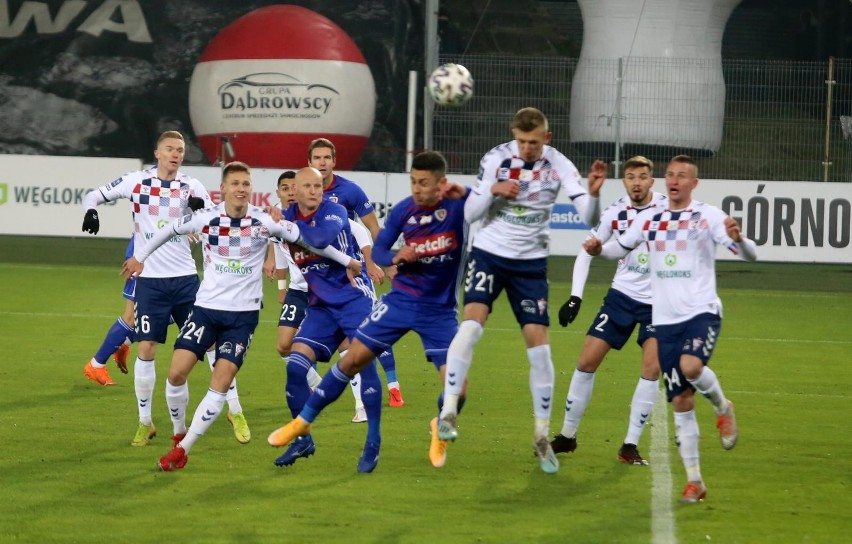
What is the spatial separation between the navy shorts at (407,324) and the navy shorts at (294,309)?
192 centimetres

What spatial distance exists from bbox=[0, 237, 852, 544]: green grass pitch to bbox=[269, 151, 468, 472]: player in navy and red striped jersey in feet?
1.70

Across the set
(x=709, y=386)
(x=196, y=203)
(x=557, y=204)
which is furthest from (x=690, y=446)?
(x=557, y=204)

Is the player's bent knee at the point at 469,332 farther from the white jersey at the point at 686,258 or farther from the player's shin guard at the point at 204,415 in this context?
the player's shin guard at the point at 204,415

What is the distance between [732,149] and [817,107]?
1.95 meters

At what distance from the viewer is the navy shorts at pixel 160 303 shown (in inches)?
361

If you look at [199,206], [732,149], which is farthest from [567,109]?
[199,206]

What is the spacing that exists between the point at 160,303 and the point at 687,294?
12.8 ft

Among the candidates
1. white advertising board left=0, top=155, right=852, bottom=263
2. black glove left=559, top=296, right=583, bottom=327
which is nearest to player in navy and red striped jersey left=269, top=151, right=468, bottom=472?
black glove left=559, top=296, right=583, bottom=327

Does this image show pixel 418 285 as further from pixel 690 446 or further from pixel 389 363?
pixel 389 363

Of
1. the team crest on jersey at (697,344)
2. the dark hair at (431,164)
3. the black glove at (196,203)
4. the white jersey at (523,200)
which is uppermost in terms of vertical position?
the dark hair at (431,164)

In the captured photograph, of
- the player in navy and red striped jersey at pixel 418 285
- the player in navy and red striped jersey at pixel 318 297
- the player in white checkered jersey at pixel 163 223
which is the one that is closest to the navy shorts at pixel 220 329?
the player in navy and red striped jersey at pixel 318 297

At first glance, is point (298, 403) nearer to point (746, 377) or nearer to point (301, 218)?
point (301, 218)

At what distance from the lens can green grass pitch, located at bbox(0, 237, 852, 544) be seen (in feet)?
21.7

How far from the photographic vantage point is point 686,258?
734cm
